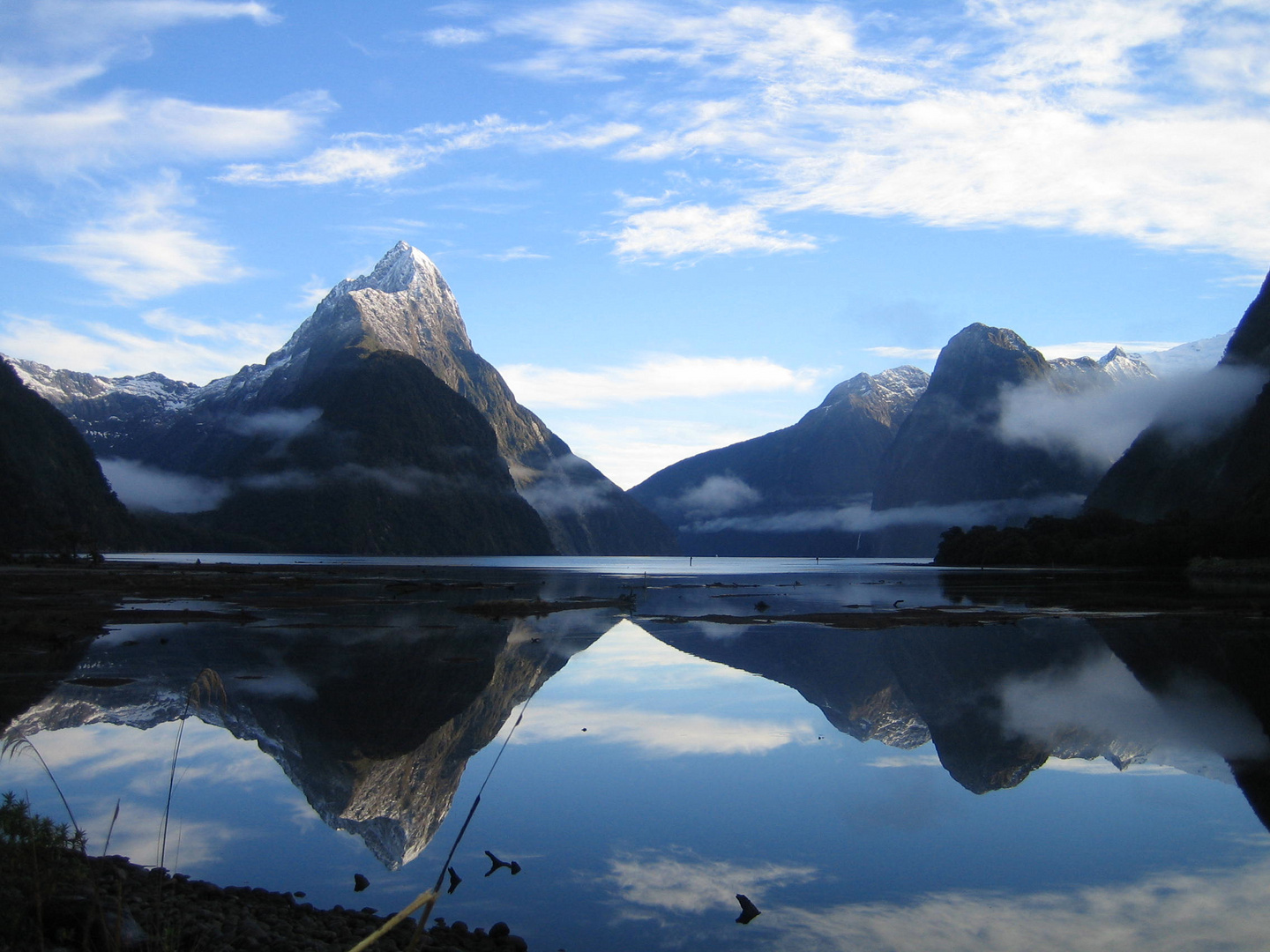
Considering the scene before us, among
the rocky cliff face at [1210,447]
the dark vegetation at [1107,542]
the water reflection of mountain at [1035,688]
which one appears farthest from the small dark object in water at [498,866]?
the rocky cliff face at [1210,447]

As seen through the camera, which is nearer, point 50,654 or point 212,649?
point 50,654

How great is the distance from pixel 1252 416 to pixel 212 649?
146 m

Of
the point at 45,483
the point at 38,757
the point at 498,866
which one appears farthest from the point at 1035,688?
the point at 45,483

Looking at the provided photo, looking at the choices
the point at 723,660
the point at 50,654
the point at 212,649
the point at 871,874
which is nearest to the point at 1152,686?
the point at 723,660

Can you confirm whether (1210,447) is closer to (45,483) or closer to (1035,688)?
(1035,688)

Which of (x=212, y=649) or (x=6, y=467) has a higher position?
(x=6, y=467)

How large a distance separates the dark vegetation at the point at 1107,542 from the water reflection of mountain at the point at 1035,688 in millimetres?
67416

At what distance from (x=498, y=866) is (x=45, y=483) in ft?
585

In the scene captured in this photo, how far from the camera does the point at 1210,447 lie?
153125 mm

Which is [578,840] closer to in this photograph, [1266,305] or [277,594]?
[277,594]

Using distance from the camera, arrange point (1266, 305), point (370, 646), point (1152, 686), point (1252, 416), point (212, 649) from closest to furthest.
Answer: point (1152, 686) < point (212, 649) < point (370, 646) < point (1252, 416) < point (1266, 305)

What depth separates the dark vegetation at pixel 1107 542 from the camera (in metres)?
101

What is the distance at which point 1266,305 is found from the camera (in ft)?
525

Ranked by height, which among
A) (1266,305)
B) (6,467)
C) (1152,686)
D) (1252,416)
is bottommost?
(1152,686)
